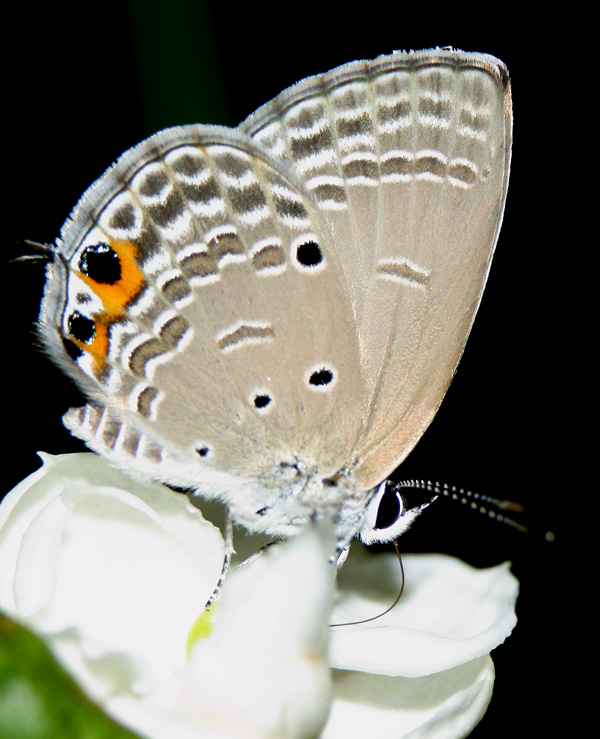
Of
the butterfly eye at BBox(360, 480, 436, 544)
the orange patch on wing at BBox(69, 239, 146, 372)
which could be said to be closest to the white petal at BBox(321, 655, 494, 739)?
the butterfly eye at BBox(360, 480, 436, 544)

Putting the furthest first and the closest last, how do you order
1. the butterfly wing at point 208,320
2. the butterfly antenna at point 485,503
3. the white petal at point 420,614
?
the butterfly antenna at point 485,503 < the butterfly wing at point 208,320 < the white petal at point 420,614

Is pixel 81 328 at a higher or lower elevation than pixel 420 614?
higher

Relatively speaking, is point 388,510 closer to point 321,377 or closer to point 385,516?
point 385,516

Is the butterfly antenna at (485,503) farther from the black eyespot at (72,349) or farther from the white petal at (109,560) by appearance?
the black eyespot at (72,349)

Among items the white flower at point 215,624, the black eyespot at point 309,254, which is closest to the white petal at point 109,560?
the white flower at point 215,624

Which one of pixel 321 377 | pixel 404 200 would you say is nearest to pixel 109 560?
pixel 321 377

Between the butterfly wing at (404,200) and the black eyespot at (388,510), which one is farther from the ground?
the butterfly wing at (404,200)

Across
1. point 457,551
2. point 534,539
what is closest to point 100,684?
point 534,539

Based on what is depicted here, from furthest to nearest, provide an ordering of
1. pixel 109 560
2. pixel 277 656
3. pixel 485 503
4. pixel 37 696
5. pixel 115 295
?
1. pixel 485 503
2. pixel 115 295
3. pixel 109 560
4. pixel 277 656
5. pixel 37 696
